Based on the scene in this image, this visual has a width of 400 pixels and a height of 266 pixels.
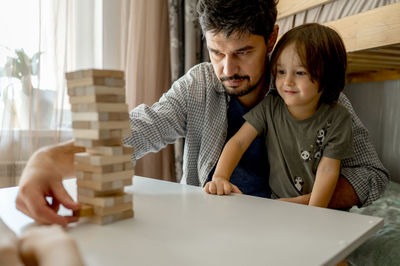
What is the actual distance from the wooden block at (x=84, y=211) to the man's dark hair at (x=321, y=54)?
72 centimetres

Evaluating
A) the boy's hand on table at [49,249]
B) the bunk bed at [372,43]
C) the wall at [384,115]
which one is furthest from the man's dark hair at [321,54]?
the wall at [384,115]

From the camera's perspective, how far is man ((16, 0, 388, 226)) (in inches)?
43.0

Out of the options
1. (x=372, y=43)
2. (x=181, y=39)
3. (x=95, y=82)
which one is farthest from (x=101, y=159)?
(x=181, y=39)

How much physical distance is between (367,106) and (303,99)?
1.32 metres

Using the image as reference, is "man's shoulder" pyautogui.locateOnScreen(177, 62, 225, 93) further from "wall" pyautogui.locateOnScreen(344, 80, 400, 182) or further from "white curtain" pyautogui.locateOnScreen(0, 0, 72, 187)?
"wall" pyautogui.locateOnScreen(344, 80, 400, 182)

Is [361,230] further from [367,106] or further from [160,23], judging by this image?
[160,23]

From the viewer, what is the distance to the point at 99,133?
0.51 m

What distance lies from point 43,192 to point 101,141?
0.12m

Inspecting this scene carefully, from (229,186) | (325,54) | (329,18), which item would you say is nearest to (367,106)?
(329,18)

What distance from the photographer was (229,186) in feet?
2.48

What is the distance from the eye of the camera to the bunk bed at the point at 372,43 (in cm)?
92

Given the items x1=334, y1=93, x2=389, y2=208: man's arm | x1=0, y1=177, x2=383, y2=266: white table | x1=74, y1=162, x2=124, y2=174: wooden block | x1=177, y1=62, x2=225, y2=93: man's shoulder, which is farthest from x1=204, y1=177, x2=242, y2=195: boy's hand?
x1=177, y1=62, x2=225, y2=93: man's shoulder

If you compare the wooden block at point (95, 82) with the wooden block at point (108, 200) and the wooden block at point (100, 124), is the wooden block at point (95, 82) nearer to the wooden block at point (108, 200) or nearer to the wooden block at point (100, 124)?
the wooden block at point (100, 124)

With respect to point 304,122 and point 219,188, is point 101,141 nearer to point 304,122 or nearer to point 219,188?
point 219,188
